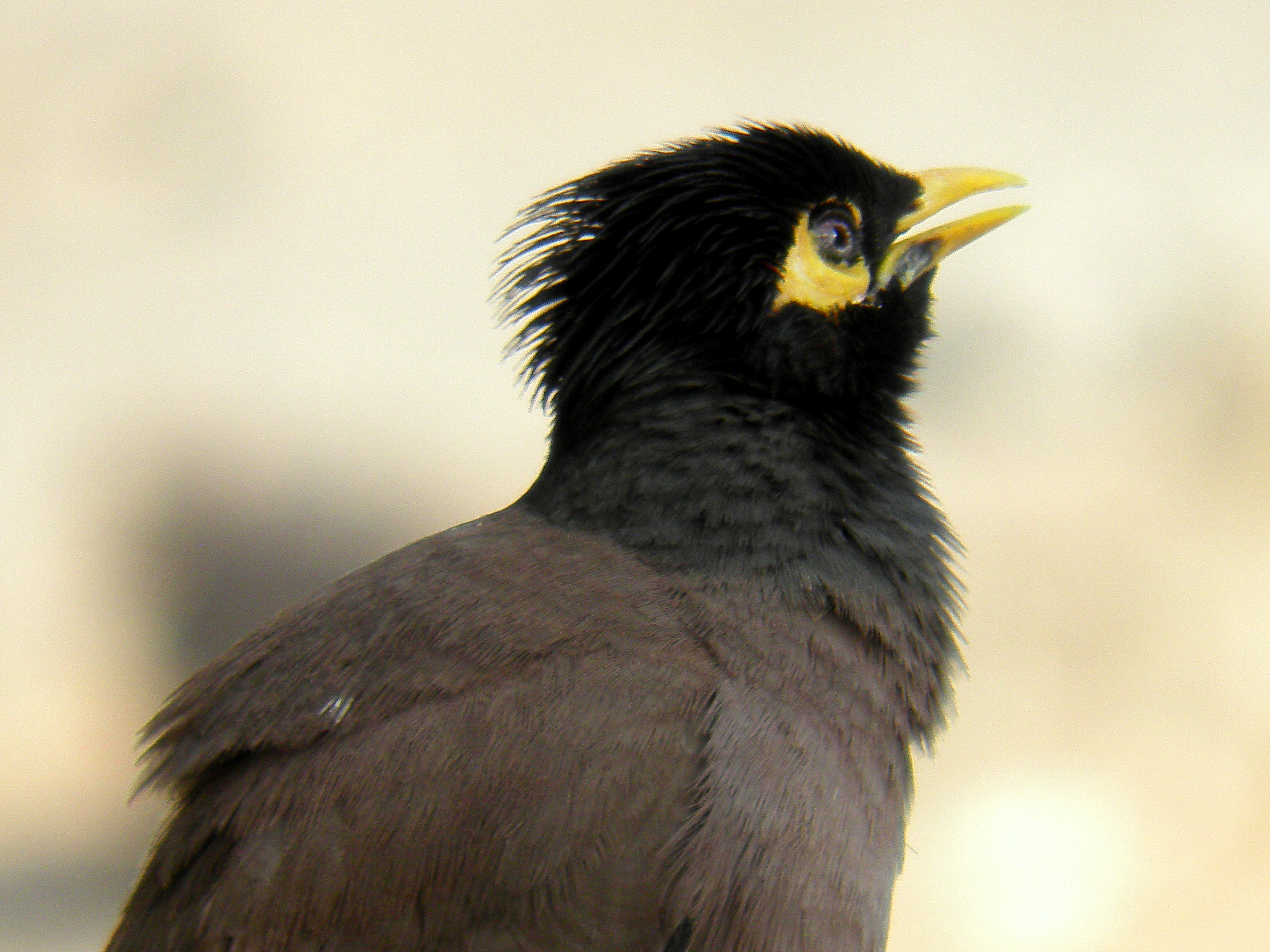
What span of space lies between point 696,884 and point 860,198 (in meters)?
0.76

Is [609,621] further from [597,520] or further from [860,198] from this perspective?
[860,198]

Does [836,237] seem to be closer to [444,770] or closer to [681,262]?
[681,262]

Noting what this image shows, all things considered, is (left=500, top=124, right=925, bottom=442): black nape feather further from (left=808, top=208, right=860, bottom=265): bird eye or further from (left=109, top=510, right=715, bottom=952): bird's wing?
(left=109, top=510, right=715, bottom=952): bird's wing

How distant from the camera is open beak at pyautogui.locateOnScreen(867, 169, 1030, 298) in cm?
130

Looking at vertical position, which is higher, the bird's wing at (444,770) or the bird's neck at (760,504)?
the bird's neck at (760,504)

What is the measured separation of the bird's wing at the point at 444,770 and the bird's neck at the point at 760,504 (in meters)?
0.07

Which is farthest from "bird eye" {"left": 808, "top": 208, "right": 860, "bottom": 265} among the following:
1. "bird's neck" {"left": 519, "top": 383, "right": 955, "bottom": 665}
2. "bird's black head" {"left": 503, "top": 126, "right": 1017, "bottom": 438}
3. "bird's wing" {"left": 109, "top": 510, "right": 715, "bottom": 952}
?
"bird's wing" {"left": 109, "top": 510, "right": 715, "bottom": 952}

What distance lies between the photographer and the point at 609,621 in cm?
99

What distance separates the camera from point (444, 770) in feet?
2.97

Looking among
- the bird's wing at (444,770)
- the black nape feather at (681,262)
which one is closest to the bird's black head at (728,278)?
the black nape feather at (681,262)

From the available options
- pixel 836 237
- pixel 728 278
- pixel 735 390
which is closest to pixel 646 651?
pixel 735 390

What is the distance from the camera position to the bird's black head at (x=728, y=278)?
1.17 m

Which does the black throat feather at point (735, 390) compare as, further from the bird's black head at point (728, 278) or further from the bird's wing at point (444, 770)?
the bird's wing at point (444, 770)

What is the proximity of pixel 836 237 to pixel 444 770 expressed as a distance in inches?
27.8
